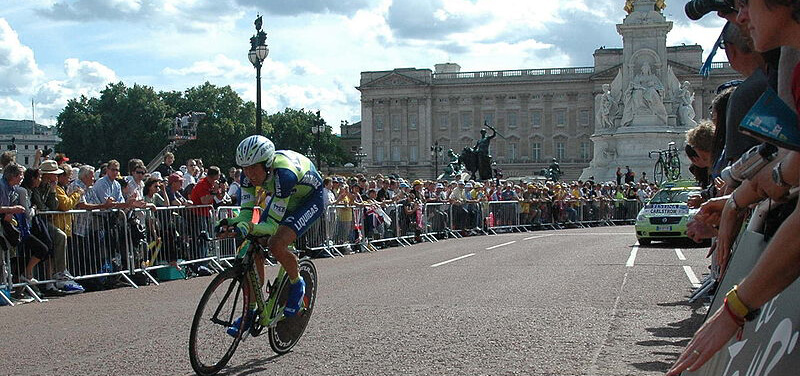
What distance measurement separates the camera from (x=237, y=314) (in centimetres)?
734

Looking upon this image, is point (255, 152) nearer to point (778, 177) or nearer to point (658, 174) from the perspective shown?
point (778, 177)

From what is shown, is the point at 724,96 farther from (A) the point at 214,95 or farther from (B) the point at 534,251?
(A) the point at 214,95

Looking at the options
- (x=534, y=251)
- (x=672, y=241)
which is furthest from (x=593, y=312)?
(x=672, y=241)

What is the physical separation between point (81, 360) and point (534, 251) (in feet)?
47.6

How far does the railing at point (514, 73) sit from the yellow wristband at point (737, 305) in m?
136

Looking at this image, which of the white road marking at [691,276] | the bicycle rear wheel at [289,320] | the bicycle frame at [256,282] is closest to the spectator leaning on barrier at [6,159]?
Result: the bicycle rear wheel at [289,320]

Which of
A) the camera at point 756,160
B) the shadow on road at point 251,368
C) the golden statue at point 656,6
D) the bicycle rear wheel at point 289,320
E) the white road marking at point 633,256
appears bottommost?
the white road marking at point 633,256

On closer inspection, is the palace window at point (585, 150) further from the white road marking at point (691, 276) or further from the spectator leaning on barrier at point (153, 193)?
the spectator leaning on barrier at point (153, 193)

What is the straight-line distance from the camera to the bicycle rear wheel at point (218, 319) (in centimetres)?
684

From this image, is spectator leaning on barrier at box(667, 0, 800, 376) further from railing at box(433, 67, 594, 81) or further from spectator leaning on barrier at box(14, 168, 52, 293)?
railing at box(433, 67, 594, 81)

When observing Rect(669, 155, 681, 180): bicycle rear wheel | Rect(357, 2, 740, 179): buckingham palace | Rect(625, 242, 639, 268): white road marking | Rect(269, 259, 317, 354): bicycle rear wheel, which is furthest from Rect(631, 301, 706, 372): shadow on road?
Rect(357, 2, 740, 179): buckingham palace

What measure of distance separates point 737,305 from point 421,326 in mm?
7310

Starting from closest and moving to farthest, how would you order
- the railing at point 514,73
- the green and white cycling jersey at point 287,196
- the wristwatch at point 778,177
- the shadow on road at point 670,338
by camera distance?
the wristwatch at point 778,177, the shadow on road at point 670,338, the green and white cycling jersey at point 287,196, the railing at point 514,73

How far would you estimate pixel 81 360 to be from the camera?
7906 mm
